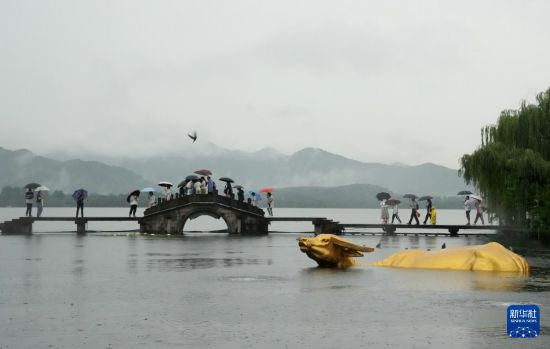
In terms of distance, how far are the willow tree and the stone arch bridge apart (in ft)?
60.3

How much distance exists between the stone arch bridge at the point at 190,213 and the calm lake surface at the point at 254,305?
30.7 meters

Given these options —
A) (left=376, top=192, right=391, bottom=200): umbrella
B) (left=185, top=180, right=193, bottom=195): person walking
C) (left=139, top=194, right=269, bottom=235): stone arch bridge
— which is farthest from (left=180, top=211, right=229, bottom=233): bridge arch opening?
(left=376, top=192, right=391, bottom=200): umbrella

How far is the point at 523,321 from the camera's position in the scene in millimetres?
14000

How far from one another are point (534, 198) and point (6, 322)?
4160cm

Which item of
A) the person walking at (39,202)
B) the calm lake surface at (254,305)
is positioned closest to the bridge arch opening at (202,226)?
the person walking at (39,202)

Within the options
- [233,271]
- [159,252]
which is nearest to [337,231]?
[159,252]

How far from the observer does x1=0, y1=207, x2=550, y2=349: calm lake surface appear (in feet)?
48.9

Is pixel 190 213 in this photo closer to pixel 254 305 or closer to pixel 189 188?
pixel 189 188

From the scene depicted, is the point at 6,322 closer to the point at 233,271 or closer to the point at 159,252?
the point at 233,271

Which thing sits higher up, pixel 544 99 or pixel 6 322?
pixel 544 99

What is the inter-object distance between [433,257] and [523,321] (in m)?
15.1

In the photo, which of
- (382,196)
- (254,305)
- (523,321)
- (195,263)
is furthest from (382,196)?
(523,321)

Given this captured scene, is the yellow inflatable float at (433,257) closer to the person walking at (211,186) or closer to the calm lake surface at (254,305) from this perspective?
the calm lake surface at (254,305)

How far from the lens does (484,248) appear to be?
28453 mm
